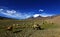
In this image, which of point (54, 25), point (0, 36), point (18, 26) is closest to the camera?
point (0, 36)

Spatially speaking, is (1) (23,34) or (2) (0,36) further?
(1) (23,34)

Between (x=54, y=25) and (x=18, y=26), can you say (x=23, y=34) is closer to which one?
(x=18, y=26)

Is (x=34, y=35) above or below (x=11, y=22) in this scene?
below

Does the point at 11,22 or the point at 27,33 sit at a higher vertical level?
the point at 11,22

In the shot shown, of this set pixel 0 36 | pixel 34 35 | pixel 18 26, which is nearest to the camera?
pixel 0 36

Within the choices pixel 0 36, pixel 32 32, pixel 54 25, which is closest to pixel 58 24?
pixel 54 25

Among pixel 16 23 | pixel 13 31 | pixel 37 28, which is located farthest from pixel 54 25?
pixel 13 31

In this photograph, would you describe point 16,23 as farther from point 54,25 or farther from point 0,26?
point 54,25

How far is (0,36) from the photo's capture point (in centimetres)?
1338

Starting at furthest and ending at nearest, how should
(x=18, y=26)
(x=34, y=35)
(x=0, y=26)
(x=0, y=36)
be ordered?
1. (x=18, y=26)
2. (x=0, y=26)
3. (x=34, y=35)
4. (x=0, y=36)

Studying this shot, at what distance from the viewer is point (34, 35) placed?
47.3 feet

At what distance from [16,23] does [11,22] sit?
22.1 inches

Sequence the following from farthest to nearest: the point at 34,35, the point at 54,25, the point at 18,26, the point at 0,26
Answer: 1. the point at 54,25
2. the point at 18,26
3. the point at 0,26
4. the point at 34,35

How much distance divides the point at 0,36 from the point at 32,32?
3222 millimetres
